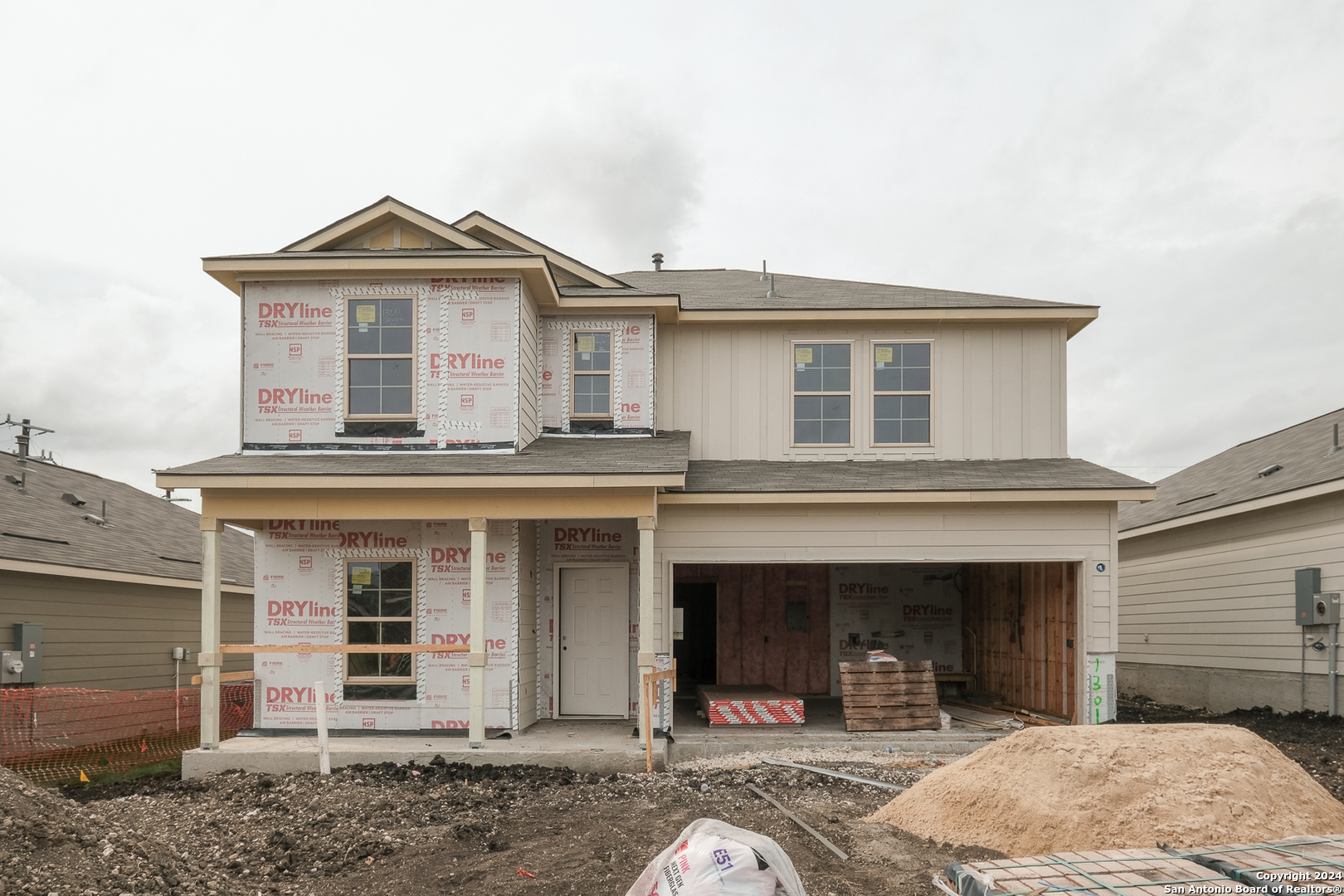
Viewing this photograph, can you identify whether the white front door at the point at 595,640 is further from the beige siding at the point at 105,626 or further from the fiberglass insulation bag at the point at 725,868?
the fiberglass insulation bag at the point at 725,868

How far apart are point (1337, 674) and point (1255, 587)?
6.71ft

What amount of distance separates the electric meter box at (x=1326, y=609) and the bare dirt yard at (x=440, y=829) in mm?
2457

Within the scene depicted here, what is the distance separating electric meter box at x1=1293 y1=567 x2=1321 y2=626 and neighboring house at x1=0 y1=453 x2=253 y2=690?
682 inches

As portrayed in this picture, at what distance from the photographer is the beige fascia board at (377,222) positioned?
12.2 m

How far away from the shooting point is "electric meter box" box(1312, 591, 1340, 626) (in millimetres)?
12211

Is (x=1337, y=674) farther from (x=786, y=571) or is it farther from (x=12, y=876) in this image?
(x=12, y=876)

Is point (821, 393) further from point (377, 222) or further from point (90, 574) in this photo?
point (90, 574)

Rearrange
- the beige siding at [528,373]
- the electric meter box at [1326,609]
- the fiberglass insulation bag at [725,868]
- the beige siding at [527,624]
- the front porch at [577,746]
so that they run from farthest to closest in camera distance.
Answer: the electric meter box at [1326,609] → the beige siding at [528,373] → the beige siding at [527,624] → the front porch at [577,746] → the fiberglass insulation bag at [725,868]

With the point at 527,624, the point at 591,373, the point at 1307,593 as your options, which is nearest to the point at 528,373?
the point at 591,373

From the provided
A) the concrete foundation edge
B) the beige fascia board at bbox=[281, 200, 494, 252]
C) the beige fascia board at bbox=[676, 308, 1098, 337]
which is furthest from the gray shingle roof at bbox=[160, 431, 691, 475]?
the concrete foundation edge

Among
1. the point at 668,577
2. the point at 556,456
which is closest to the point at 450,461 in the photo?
the point at 556,456

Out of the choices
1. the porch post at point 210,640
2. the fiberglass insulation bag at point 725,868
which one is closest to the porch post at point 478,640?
the porch post at point 210,640

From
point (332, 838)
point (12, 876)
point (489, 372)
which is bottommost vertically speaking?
point (332, 838)

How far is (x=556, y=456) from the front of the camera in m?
11.4
